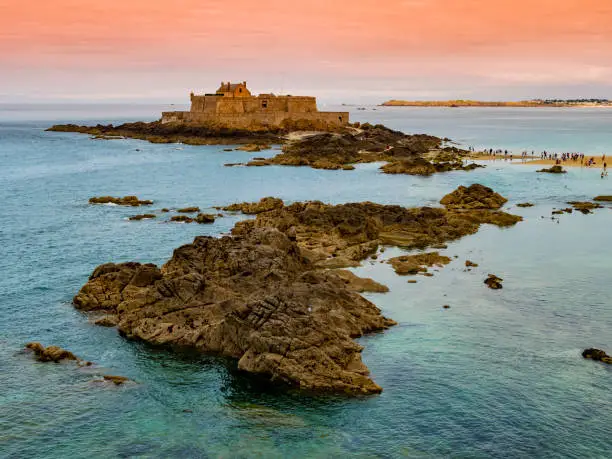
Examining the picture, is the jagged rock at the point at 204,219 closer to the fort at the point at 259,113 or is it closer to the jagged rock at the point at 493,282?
the jagged rock at the point at 493,282

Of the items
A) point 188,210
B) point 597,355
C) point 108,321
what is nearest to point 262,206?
point 188,210

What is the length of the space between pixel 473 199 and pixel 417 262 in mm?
22423

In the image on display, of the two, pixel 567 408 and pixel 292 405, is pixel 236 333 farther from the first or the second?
pixel 567 408

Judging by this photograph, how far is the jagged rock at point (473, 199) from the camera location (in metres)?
61.0

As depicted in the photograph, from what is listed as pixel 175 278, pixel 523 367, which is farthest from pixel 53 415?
pixel 523 367

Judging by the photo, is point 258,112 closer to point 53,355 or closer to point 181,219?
point 181,219

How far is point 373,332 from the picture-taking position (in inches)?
1192

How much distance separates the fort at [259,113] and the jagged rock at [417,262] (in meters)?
99.1

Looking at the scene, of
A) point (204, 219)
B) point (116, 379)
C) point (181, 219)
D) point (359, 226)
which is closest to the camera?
point (116, 379)

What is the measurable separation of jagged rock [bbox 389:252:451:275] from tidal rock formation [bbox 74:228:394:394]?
6631 millimetres

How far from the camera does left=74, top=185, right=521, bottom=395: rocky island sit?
25.3 meters

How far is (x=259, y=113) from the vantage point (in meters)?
143

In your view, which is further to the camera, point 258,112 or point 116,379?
point 258,112

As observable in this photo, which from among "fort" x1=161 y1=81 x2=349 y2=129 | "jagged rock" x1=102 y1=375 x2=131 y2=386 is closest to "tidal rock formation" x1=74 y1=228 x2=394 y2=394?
"jagged rock" x1=102 y1=375 x2=131 y2=386
